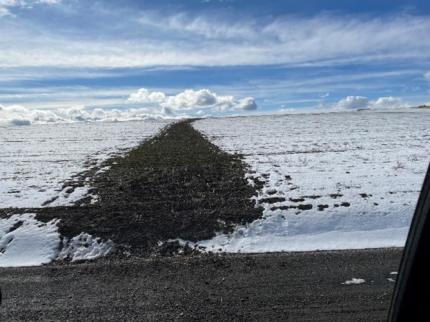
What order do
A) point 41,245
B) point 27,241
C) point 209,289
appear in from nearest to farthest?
point 209,289 < point 41,245 < point 27,241

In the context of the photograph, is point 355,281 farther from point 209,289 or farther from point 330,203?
point 330,203

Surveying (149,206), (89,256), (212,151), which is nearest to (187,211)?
(149,206)

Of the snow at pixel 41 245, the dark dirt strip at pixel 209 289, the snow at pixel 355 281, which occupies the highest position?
the snow at pixel 355 281

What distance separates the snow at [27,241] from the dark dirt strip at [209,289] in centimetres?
78

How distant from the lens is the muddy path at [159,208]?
8734mm

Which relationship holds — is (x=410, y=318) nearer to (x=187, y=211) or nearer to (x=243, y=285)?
(x=243, y=285)

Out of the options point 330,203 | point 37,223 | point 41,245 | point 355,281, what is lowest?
point 41,245

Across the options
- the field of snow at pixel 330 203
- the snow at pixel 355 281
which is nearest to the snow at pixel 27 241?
the field of snow at pixel 330 203

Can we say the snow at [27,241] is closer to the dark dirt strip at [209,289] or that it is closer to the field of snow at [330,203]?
the dark dirt strip at [209,289]

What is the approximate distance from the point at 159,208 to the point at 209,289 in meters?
4.69

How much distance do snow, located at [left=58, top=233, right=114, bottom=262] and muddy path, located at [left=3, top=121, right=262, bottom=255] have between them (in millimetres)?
187

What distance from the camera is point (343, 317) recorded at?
4934 millimetres

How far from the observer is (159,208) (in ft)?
34.1

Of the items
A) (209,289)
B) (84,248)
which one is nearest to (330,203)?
(209,289)
